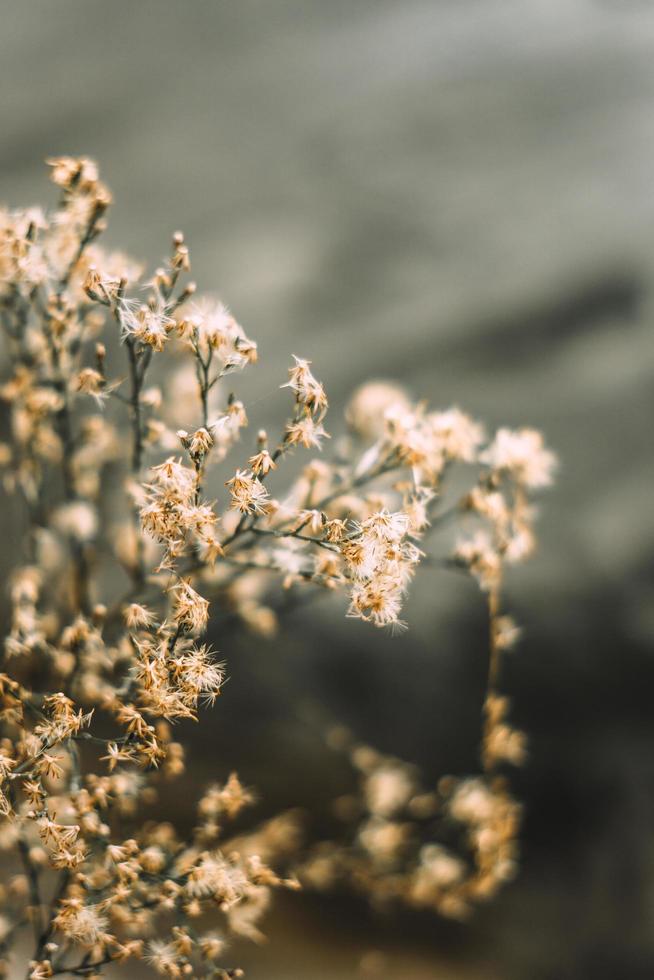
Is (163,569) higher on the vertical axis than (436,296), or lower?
lower

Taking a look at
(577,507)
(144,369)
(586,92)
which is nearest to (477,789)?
(577,507)

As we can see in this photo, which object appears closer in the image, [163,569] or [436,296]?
[163,569]

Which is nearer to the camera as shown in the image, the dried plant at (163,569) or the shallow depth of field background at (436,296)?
the dried plant at (163,569)

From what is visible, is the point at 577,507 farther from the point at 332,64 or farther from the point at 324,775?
the point at 332,64
